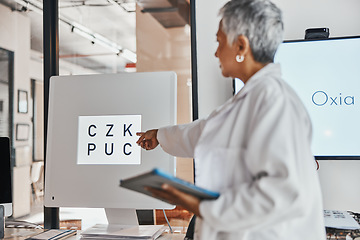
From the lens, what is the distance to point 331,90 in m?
1.80

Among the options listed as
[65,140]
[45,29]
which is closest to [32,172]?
[45,29]

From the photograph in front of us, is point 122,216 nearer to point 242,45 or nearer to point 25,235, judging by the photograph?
point 25,235

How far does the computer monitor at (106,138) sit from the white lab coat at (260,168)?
2.23ft

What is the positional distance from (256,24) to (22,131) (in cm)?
233

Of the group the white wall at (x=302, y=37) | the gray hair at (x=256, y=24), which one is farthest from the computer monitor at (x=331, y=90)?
the gray hair at (x=256, y=24)

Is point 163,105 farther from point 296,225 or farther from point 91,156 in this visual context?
point 296,225

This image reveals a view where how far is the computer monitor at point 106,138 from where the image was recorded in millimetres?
1759

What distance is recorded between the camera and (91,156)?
1.80 meters

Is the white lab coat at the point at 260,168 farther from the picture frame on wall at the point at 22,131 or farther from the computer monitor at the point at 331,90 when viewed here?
the picture frame on wall at the point at 22,131

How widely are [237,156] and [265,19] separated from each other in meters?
0.34

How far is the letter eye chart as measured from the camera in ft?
5.79

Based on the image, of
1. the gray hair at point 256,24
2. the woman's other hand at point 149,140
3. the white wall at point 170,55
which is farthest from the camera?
the white wall at point 170,55

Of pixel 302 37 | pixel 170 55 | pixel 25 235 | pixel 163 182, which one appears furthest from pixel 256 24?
pixel 25 235

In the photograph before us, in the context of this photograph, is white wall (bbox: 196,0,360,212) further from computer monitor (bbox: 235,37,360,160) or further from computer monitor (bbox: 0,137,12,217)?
computer monitor (bbox: 0,137,12,217)
